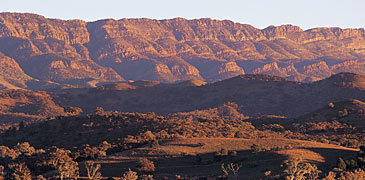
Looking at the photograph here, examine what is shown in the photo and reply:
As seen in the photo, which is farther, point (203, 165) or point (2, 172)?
point (203, 165)

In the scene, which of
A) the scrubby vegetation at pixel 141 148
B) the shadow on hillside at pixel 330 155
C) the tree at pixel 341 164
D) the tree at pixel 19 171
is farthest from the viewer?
the shadow on hillside at pixel 330 155

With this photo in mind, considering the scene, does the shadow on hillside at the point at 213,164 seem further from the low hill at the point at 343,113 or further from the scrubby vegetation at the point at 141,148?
the low hill at the point at 343,113

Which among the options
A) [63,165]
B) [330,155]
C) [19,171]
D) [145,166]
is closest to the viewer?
[63,165]

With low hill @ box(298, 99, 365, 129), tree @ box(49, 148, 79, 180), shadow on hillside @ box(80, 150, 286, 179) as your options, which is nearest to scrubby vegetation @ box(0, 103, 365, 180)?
tree @ box(49, 148, 79, 180)

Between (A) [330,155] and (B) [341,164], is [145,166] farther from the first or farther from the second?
(A) [330,155]

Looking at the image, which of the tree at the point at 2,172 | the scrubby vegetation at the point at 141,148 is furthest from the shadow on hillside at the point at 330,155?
the tree at the point at 2,172

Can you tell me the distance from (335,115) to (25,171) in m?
97.9

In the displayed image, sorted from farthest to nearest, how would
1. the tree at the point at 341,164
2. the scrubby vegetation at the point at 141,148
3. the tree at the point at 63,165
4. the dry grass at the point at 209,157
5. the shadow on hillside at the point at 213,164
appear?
the dry grass at the point at 209,157 → the shadow on hillside at the point at 213,164 → the scrubby vegetation at the point at 141,148 → the tree at the point at 341,164 → the tree at the point at 63,165

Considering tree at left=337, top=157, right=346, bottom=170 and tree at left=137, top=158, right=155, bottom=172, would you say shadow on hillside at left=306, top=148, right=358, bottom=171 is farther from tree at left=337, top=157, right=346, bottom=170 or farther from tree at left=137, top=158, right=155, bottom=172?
tree at left=137, top=158, right=155, bottom=172

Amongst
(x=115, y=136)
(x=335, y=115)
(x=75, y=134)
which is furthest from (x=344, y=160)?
(x=335, y=115)

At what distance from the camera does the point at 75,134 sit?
108m

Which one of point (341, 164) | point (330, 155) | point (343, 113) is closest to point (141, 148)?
point (330, 155)

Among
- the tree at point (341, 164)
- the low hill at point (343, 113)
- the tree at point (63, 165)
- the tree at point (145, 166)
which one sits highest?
the low hill at point (343, 113)

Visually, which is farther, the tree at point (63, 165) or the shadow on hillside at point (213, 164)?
the shadow on hillside at point (213, 164)
